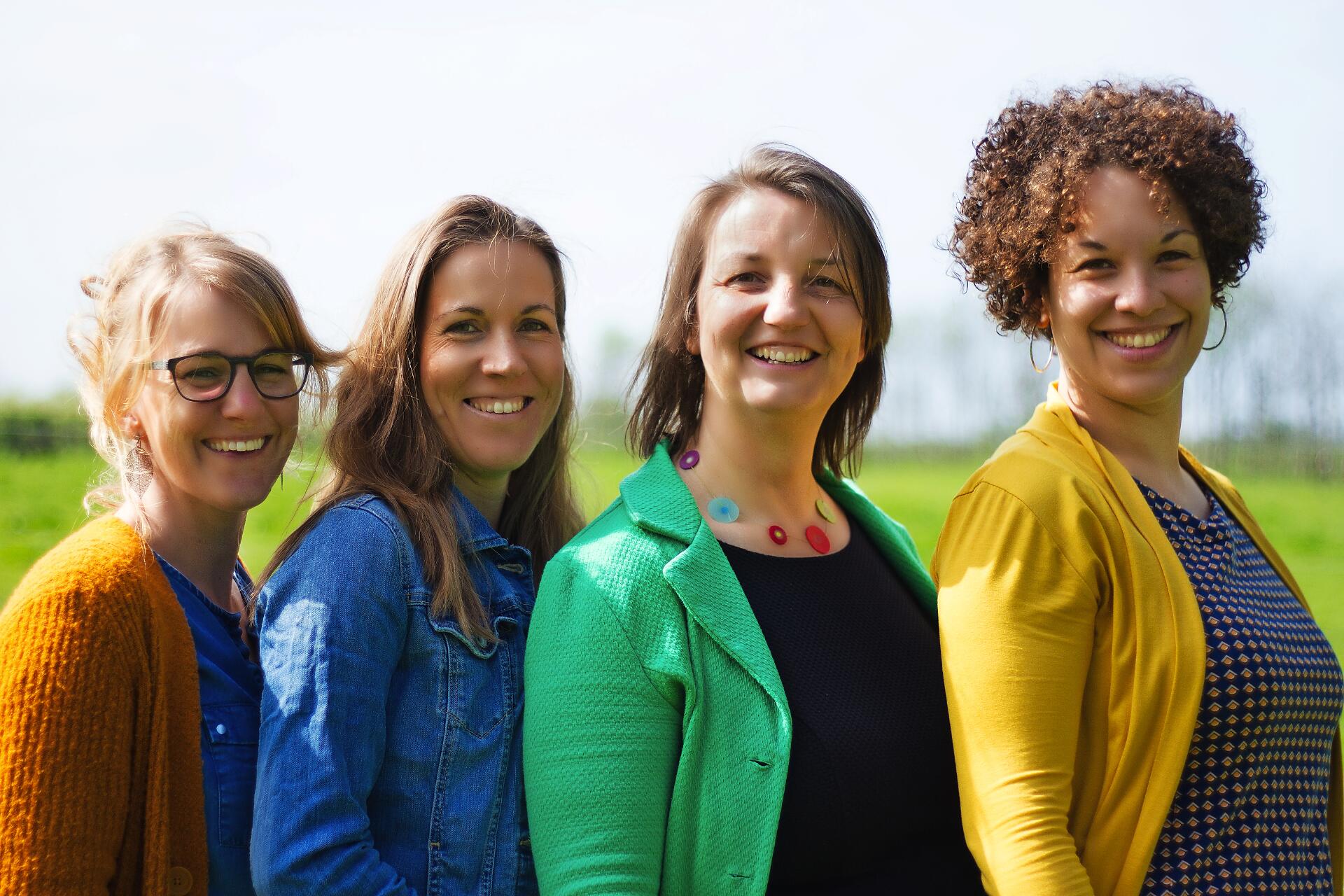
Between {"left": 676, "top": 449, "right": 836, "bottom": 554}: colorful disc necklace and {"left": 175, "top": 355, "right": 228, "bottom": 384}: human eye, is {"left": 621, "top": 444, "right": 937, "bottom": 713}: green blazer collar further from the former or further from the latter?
{"left": 175, "top": 355, "right": 228, "bottom": 384}: human eye

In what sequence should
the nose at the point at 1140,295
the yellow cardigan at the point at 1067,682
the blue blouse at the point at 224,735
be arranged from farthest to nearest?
the nose at the point at 1140,295 → the blue blouse at the point at 224,735 → the yellow cardigan at the point at 1067,682

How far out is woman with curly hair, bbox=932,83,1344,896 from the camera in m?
2.11

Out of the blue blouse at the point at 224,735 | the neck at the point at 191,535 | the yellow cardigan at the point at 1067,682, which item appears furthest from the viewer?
the neck at the point at 191,535

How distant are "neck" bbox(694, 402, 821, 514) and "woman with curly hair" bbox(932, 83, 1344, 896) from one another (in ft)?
1.44

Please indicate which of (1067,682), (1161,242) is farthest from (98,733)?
(1161,242)

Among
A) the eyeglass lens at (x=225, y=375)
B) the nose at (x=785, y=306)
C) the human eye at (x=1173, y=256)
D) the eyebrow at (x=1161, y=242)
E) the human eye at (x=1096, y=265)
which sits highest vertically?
the eyebrow at (x=1161, y=242)

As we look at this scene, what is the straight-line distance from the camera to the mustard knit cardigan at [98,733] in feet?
→ 6.48

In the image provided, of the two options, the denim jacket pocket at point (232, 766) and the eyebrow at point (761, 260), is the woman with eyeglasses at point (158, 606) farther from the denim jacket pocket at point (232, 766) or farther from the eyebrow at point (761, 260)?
the eyebrow at point (761, 260)

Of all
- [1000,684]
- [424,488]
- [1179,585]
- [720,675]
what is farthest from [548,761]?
[1179,585]

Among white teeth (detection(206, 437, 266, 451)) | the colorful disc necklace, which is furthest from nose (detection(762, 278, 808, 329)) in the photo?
white teeth (detection(206, 437, 266, 451))

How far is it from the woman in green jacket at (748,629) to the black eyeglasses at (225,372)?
31.7 inches

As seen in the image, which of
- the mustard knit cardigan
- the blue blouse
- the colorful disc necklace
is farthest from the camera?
the colorful disc necklace

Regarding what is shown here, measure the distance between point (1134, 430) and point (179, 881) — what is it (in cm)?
224

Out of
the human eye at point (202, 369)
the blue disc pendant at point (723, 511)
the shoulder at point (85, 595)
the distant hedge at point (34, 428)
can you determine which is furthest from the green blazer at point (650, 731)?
the distant hedge at point (34, 428)
